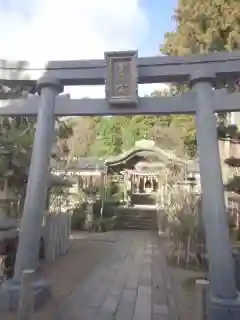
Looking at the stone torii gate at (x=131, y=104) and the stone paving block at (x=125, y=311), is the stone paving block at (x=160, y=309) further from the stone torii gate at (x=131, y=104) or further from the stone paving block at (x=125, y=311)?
the stone torii gate at (x=131, y=104)

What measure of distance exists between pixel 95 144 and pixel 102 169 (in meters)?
10.5

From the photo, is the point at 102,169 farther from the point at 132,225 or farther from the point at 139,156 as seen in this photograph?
the point at 132,225

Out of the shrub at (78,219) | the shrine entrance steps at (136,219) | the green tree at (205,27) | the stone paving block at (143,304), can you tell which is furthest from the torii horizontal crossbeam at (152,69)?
the shrine entrance steps at (136,219)

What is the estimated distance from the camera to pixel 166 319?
499 centimetres

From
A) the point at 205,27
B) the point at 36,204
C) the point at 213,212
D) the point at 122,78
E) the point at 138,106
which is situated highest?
the point at 205,27

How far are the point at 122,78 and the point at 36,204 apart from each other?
2.20 m

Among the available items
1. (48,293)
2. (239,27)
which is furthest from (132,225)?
(48,293)

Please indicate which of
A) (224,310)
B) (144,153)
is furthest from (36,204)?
(144,153)

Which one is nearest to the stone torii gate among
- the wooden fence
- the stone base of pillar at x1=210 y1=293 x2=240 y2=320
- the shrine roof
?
the stone base of pillar at x1=210 y1=293 x2=240 y2=320

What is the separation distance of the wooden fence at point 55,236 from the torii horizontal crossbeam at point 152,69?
4.44 meters

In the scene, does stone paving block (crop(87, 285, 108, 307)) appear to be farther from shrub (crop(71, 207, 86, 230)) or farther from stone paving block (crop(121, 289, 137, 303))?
shrub (crop(71, 207, 86, 230))

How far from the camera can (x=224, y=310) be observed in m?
4.75

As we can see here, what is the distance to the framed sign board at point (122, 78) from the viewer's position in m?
5.76

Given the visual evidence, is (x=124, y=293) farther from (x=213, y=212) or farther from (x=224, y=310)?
(x=213, y=212)
